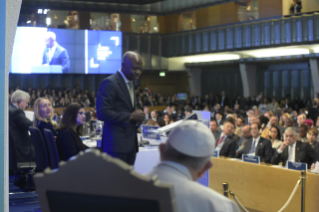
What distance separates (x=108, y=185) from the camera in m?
0.89

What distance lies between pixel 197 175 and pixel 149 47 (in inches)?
933

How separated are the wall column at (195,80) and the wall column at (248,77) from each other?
4084 millimetres

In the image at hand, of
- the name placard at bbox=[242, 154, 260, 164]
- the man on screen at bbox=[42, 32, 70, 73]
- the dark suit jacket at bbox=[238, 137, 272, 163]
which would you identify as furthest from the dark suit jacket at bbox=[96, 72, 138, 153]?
the man on screen at bbox=[42, 32, 70, 73]

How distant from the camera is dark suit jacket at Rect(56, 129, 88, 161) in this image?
12.7 feet

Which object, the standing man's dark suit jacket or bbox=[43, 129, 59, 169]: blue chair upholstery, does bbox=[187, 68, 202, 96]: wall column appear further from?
bbox=[43, 129, 59, 169]: blue chair upholstery

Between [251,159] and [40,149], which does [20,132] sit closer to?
[40,149]

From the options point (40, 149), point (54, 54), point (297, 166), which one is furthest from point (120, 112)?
point (54, 54)

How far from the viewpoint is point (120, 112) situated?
283cm

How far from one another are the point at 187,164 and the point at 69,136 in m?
2.92

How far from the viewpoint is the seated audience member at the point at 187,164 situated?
1.02 m

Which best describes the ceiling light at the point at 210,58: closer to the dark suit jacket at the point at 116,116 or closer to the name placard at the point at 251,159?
the name placard at the point at 251,159

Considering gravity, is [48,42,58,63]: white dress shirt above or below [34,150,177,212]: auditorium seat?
above

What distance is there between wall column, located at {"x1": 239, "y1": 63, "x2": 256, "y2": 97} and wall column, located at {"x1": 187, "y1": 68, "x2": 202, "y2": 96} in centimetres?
408

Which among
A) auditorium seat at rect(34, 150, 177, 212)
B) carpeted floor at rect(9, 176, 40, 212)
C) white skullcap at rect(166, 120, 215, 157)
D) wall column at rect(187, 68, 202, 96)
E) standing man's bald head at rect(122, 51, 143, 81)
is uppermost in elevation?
wall column at rect(187, 68, 202, 96)
